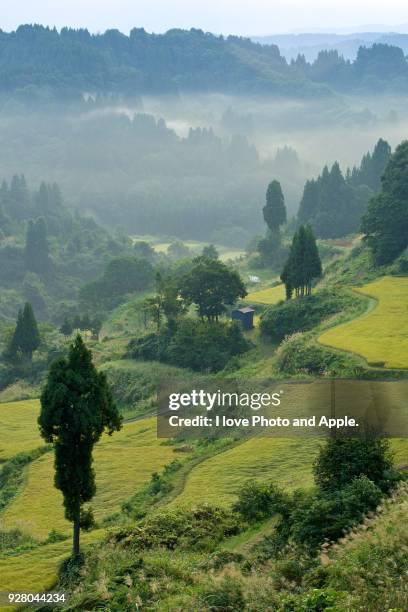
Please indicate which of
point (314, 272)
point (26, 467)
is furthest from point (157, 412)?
point (314, 272)

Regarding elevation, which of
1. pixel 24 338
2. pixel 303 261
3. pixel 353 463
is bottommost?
pixel 24 338

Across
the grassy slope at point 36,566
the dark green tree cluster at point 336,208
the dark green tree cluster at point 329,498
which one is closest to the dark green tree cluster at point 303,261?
the grassy slope at point 36,566

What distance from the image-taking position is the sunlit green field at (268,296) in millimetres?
73625

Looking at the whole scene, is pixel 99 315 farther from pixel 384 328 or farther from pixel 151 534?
pixel 151 534

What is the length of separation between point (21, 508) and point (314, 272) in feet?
111

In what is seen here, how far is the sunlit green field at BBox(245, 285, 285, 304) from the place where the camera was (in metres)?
73.6

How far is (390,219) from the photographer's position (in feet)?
229

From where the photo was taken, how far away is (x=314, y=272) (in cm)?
6450

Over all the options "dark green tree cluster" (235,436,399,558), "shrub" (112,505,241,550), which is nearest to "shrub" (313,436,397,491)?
"dark green tree cluster" (235,436,399,558)

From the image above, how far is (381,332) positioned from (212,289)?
19694 mm

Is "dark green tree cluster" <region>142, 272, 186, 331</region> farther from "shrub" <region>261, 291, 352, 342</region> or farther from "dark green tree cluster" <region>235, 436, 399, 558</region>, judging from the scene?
"dark green tree cluster" <region>235, 436, 399, 558</region>

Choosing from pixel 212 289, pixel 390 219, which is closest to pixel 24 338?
pixel 212 289

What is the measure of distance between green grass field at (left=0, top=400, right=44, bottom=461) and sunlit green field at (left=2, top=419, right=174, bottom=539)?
152 inches

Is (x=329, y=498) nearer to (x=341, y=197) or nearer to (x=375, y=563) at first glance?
(x=375, y=563)
